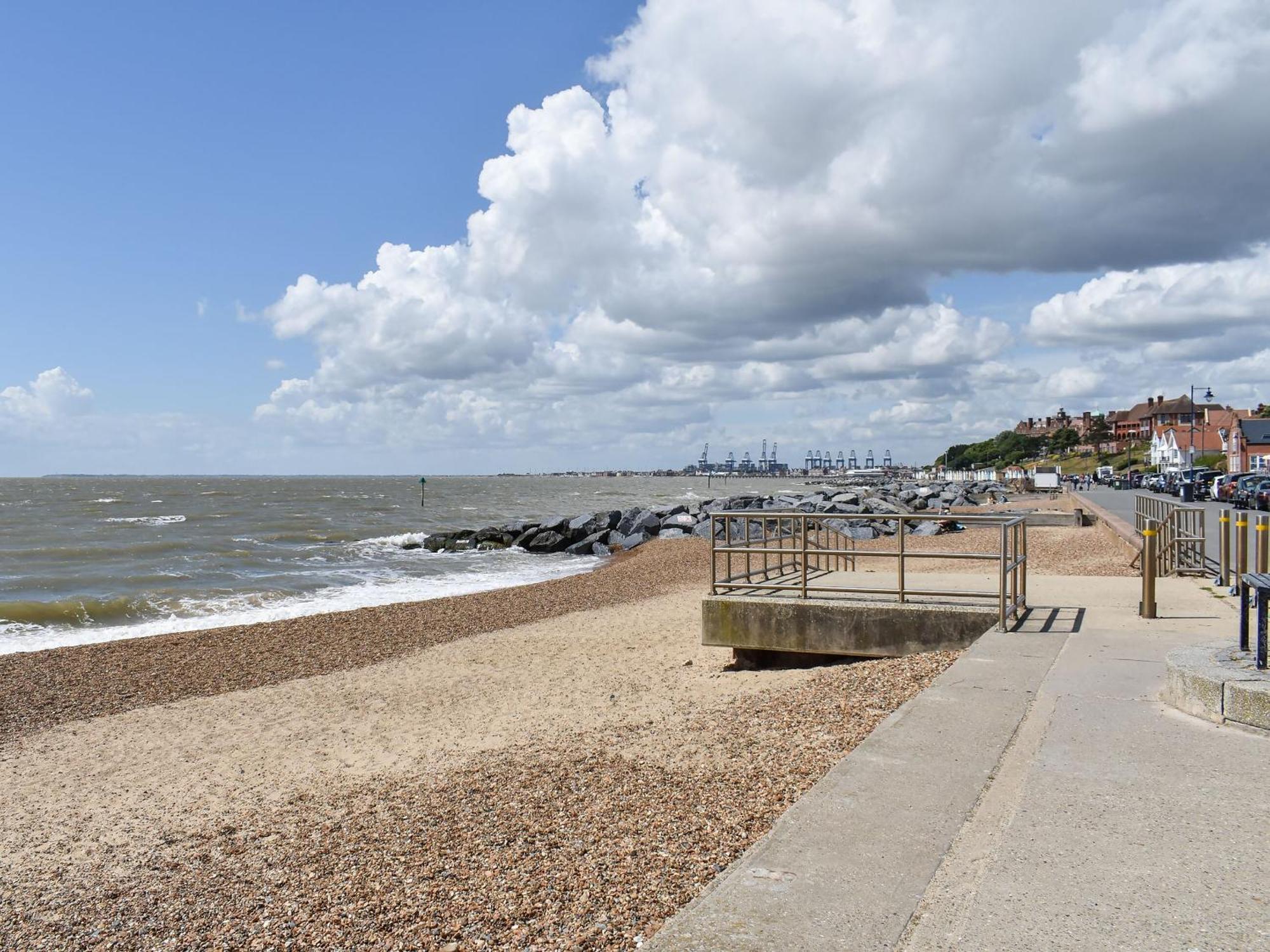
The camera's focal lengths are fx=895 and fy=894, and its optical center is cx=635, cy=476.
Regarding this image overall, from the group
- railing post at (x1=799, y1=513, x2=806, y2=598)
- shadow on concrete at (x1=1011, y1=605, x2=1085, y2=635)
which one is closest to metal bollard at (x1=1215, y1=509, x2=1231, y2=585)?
shadow on concrete at (x1=1011, y1=605, x2=1085, y2=635)

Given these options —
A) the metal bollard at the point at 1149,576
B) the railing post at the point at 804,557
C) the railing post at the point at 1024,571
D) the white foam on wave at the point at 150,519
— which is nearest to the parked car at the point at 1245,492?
the railing post at the point at 1024,571

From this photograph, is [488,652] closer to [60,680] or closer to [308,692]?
[308,692]

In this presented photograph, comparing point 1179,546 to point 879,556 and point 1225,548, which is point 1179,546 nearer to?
point 1225,548

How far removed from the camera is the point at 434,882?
13.8 feet

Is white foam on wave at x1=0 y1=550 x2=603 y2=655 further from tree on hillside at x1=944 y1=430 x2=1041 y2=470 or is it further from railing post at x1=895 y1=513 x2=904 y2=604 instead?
tree on hillside at x1=944 y1=430 x2=1041 y2=470

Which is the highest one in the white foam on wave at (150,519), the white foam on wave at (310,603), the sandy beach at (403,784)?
the sandy beach at (403,784)

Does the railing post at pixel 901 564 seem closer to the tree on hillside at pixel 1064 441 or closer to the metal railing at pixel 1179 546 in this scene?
the metal railing at pixel 1179 546

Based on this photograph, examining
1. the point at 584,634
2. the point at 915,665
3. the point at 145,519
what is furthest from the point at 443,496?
the point at 915,665

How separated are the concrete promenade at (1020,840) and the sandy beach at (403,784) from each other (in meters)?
0.56

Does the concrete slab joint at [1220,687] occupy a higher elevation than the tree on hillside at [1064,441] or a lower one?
lower

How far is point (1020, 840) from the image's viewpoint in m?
3.51

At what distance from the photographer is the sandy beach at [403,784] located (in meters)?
4.04

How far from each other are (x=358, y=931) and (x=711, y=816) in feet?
5.72

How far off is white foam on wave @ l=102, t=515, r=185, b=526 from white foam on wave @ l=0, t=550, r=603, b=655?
2630cm
